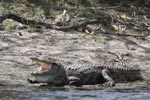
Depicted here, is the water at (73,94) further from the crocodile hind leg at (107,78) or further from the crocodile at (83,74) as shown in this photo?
the crocodile hind leg at (107,78)

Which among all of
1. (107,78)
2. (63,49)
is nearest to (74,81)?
(107,78)

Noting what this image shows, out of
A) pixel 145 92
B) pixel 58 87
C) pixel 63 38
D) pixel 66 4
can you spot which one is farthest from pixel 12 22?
pixel 145 92

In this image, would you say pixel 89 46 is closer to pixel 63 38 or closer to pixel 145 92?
pixel 63 38

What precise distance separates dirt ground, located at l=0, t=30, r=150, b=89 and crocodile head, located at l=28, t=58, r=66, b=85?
1.23ft

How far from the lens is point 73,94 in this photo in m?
9.40

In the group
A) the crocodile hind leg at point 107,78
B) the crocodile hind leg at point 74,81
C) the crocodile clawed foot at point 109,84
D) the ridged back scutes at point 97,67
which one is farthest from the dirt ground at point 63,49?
the crocodile clawed foot at point 109,84

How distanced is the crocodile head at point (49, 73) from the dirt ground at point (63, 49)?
376 millimetres

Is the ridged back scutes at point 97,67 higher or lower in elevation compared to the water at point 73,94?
higher

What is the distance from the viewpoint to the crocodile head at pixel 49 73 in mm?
9914

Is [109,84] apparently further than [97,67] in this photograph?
No

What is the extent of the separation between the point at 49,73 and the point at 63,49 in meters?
2.13

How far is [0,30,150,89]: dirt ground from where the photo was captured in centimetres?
1100

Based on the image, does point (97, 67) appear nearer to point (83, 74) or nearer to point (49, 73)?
point (83, 74)

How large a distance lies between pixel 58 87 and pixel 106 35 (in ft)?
12.5
